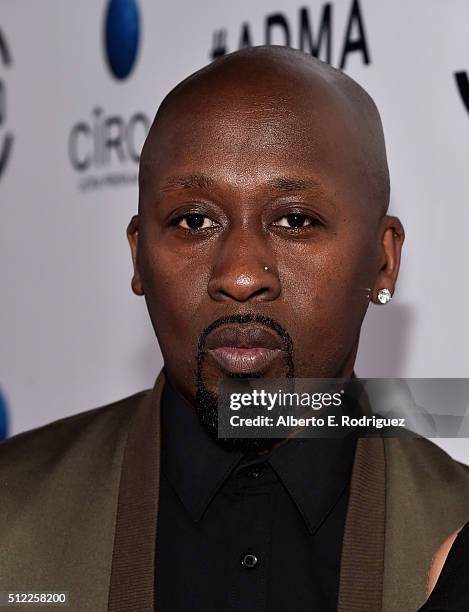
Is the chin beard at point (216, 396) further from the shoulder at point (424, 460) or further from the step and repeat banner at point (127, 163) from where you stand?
the step and repeat banner at point (127, 163)

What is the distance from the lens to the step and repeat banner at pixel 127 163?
55.3 inches

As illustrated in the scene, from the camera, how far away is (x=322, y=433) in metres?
1.11

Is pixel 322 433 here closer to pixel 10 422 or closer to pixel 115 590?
pixel 115 590

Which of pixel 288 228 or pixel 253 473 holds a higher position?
pixel 288 228

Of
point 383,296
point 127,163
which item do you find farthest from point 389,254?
point 127,163

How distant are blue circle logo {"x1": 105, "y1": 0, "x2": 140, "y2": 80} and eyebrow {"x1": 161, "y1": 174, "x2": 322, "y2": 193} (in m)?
0.78

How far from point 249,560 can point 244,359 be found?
0.20m

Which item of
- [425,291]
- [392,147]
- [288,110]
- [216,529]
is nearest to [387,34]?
[392,147]

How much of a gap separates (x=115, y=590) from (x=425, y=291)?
1.97 feet

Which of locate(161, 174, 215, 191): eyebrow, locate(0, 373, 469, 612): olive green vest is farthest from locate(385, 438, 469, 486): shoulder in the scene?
locate(161, 174, 215, 191): eyebrow

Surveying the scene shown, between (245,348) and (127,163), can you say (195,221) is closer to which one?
(245,348)

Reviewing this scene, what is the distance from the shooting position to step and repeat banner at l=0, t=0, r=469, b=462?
1.41 m

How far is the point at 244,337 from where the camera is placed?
3.25 feet

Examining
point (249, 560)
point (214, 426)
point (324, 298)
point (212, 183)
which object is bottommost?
point (249, 560)
